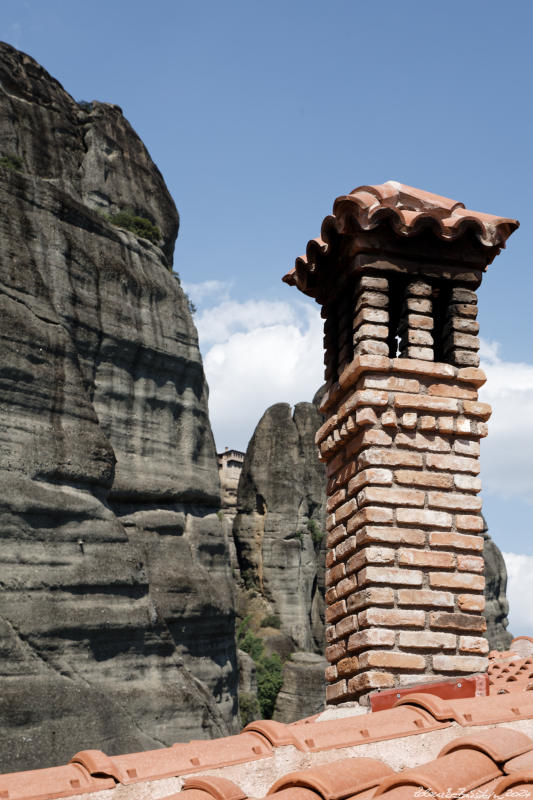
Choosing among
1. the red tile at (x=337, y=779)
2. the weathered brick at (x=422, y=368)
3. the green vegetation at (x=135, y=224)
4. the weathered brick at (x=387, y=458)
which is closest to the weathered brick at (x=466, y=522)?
the weathered brick at (x=387, y=458)

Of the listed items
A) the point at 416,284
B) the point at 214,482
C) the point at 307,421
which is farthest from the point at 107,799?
the point at 307,421

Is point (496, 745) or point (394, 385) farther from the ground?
point (394, 385)

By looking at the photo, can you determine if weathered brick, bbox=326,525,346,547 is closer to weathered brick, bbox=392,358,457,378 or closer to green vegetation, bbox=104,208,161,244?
weathered brick, bbox=392,358,457,378

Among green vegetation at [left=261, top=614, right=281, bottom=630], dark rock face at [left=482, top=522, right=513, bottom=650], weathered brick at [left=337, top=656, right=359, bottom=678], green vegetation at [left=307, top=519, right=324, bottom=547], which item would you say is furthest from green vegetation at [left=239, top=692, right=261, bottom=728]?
weathered brick at [left=337, top=656, right=359, bottom=678]

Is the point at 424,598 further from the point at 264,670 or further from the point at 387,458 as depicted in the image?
the point at 264,670

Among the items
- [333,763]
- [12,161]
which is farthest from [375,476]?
[12,161]

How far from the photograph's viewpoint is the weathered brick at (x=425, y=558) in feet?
14.3

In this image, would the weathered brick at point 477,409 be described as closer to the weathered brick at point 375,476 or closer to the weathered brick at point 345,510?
the weathered brick at point 375,476

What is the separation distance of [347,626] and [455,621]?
0.55m

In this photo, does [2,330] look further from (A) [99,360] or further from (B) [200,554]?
(B) [200,554]

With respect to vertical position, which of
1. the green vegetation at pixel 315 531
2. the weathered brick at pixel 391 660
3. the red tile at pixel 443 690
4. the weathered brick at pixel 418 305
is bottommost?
the red tile at pixel 443 690

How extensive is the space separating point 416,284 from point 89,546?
50.2 ft

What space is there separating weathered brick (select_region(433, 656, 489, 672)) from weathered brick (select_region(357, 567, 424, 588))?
0.38m

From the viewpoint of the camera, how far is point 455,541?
4.45m
